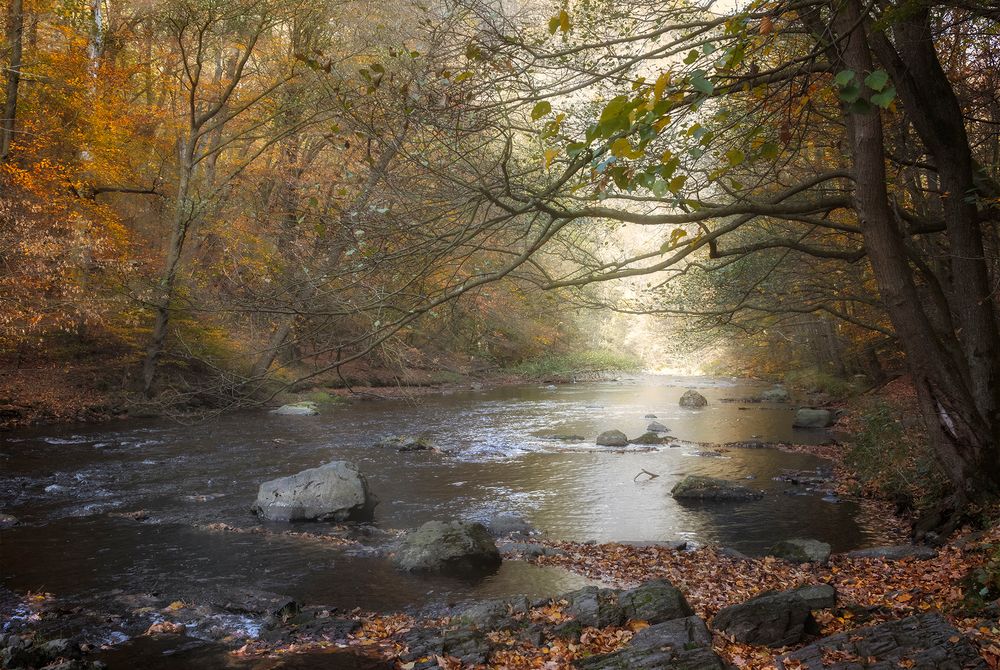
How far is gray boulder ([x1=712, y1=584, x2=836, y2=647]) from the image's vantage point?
552cm

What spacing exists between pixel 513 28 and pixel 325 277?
3130 mm

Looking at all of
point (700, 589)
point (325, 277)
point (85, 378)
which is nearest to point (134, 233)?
point (85, 378)

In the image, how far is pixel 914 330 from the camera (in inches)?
272

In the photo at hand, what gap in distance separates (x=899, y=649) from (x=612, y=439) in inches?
528

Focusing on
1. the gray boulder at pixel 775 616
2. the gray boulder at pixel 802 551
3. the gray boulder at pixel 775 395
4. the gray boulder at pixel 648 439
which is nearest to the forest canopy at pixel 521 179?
the gray boulder at pixel 802 551

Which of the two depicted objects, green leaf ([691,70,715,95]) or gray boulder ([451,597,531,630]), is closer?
green leaf ([691,70,715,95])

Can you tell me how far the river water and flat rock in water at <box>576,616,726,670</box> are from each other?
260 centimetres

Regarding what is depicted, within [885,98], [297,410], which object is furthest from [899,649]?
[297,410]

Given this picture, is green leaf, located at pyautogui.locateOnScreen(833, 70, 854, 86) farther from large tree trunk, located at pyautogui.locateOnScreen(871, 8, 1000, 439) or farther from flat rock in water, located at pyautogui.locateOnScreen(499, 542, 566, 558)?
flat rock in water, located at pyautogui.locateOnScreen(499, 542, 566, 558)

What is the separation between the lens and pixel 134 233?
22844 millimetres

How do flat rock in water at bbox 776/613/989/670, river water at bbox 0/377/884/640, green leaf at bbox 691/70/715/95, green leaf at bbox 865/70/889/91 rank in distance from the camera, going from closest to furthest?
green leaf at bbox 691/70/715/95
green leaf at bbox 865/70/889/91
flat rock in water at bbox 776/613/989/670
river water at bbox 0/377/884/640

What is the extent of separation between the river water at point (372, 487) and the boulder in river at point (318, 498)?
0.29 metres

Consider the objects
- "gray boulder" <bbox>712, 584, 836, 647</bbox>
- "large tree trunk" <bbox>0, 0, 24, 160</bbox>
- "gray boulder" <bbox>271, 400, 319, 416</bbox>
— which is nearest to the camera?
"gray boulder" <bbox>712, 584, 836, 647</bbox>

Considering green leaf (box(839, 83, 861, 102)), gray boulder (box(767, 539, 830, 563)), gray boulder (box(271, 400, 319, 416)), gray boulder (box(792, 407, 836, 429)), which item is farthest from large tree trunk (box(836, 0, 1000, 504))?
gray boulder (box(271, 400, 319, 416))
